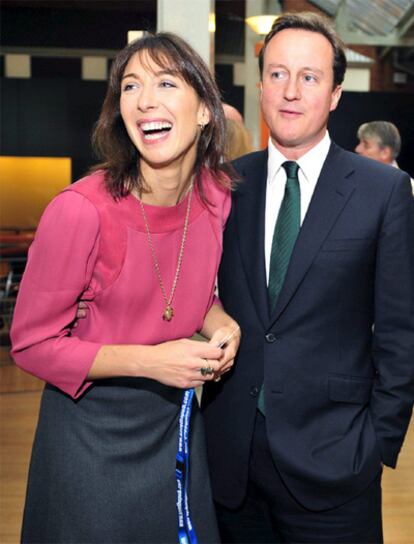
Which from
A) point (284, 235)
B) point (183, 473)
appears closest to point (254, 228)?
point (284, 235)

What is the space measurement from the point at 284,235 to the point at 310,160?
216mm

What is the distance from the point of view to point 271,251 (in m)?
2.14

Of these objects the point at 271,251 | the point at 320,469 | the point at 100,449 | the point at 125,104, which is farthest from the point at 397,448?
the point at 125,104

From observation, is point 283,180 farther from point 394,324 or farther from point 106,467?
point 106,467

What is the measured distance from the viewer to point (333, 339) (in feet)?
6.80

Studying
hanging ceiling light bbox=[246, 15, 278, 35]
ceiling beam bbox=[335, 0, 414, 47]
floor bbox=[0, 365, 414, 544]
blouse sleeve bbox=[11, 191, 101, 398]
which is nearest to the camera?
blouse sleeve bbox=[11, 191, 101, 398]

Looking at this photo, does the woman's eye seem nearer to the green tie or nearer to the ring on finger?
the green tie

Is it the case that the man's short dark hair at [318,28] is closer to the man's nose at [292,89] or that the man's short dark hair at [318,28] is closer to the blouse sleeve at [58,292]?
the man's nose at [292,89]

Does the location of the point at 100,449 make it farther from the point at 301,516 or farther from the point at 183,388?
the point at 301,516

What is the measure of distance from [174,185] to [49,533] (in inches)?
33.9

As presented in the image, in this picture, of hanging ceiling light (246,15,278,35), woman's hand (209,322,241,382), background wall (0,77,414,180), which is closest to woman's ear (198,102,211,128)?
woman's hand (209,322,241,382)

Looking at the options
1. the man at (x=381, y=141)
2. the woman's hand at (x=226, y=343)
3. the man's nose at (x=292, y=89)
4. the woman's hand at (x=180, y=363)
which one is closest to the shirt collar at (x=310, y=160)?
the man's nose at (x=292, y=89)

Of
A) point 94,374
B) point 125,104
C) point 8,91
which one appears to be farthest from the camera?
point 8,91

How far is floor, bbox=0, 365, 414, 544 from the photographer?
157 inches
